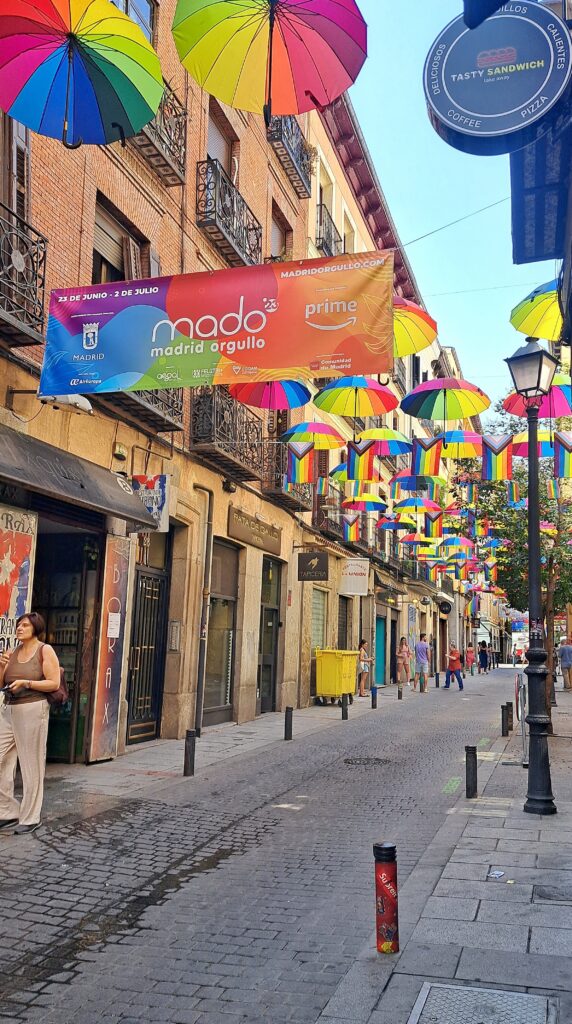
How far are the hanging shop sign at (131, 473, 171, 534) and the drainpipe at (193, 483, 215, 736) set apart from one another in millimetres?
2757

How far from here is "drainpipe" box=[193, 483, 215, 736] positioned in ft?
46.5

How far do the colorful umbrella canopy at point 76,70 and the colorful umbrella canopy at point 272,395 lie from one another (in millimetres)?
5775

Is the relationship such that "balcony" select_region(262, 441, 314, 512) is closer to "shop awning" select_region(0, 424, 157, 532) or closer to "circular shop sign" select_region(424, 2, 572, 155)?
"shop awning" select_region(0, 424, 157, 532)

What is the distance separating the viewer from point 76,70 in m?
6.12

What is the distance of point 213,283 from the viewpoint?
7.38m

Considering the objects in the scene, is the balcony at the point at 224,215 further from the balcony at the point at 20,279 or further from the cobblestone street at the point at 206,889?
the cobblestone street at the point at 206,889

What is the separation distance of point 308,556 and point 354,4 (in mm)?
14978

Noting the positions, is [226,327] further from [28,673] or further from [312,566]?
[312,566]

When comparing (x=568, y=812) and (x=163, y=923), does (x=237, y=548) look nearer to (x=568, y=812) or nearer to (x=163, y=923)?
(x=568, y=812)

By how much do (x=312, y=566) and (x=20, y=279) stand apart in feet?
38.4

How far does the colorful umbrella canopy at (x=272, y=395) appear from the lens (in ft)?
39.3

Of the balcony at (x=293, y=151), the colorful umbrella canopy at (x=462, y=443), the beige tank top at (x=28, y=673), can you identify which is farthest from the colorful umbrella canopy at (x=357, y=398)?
the balcony at (x=293, y=151)

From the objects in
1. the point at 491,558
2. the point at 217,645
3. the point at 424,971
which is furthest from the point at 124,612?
the point at 491,558

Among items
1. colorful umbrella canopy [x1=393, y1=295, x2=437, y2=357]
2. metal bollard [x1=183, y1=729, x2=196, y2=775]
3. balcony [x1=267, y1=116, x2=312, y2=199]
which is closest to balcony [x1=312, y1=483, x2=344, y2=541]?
balcony [x1=267, y1=116, x2=312, y2=199]
